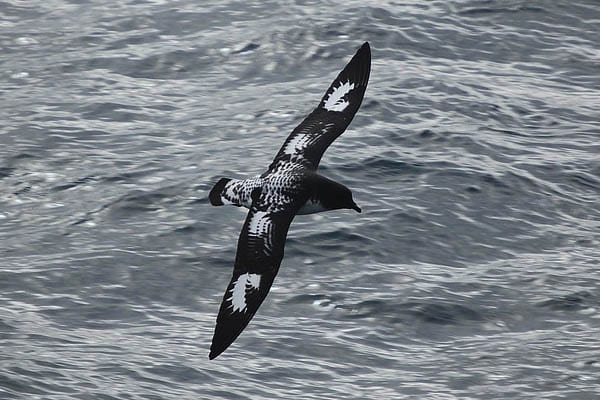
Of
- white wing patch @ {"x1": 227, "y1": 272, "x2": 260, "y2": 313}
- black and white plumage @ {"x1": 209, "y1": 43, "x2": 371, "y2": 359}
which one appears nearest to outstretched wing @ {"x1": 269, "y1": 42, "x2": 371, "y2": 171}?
black and white plumage @ {"x1": 209, "y1": 43, "x2": 371, "y2": 359}

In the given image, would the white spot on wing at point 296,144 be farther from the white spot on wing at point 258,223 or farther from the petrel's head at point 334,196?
the white spot on wing at point 258,223

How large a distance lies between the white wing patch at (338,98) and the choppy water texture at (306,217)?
2058 mm

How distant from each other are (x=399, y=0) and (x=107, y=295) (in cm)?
1148

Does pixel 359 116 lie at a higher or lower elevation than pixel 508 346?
higher

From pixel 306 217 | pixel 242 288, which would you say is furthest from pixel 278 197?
pixel 306 217

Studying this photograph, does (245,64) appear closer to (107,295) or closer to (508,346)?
(107,295)

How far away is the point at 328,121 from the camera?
14891 millimetres

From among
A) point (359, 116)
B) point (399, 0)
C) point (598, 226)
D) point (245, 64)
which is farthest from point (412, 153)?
point (399, 0)

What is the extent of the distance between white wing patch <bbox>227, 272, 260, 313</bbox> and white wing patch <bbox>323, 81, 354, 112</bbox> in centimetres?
340

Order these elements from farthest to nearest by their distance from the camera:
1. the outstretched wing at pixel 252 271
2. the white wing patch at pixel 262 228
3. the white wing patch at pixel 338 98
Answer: the white wing patch at pixel 338 98
the white wing patch at pixel 262 228
the outstretched wing at pixel 252 271

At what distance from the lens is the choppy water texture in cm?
1420

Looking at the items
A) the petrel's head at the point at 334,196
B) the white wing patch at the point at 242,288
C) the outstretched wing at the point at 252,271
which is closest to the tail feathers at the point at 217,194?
the outstretched wing at the point at 252,271

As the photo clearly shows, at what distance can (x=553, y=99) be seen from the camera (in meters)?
21.2

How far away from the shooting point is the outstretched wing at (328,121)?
46.8 ft
